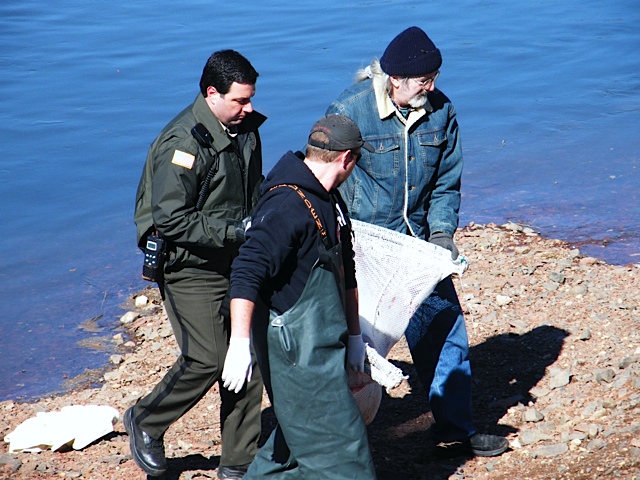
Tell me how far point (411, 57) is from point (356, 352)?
4.86 ft

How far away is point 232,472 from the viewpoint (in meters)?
4.83

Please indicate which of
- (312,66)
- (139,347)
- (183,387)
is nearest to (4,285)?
(139,347)

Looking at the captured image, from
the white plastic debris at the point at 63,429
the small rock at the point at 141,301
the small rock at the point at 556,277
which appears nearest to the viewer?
the white plastic debris at the point at 63,429

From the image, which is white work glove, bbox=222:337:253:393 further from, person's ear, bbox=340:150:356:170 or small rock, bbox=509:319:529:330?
small rock, bbox=509:319:529:330

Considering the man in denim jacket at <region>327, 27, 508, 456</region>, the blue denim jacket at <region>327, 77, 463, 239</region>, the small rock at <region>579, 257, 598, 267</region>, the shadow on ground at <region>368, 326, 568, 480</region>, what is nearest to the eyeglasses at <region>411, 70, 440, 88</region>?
the man in denim jacket at <region>327, 27, 508, 456</region>

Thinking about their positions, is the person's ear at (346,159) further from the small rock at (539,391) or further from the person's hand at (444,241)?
the small rock at (539,391)

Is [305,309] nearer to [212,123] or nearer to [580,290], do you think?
[212,123]

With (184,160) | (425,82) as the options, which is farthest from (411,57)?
(184,160)

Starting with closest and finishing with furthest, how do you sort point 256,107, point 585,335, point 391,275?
point 391,275
point 585,335
point 256,107

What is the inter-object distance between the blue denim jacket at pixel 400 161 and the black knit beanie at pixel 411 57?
19 centimetres

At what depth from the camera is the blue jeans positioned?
4.94m

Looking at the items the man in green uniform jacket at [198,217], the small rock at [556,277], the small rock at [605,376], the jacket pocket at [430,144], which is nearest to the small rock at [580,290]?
the small rock at [556,277]

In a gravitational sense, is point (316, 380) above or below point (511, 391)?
above

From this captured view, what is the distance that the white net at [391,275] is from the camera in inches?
176
